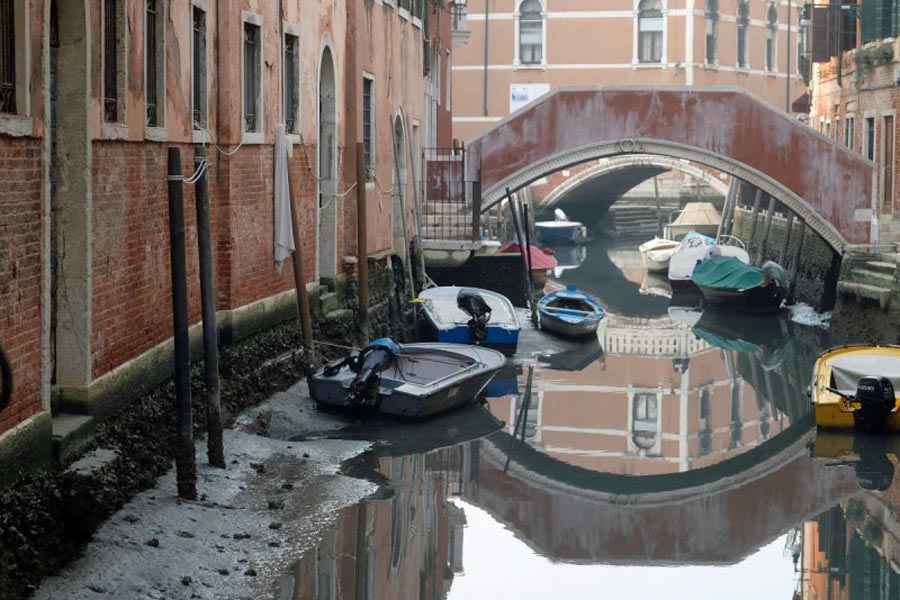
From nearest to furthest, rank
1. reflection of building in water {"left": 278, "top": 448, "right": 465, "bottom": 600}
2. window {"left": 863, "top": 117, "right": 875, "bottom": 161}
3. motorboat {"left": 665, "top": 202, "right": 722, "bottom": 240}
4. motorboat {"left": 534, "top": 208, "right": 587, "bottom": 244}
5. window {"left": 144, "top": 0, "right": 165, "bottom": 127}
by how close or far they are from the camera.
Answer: reflection of building in water {"left": 278, "top": 448, "right": 465, "bottom": 600}, window {"left": 144, "top": 0, "right": 165, "bottom": 127}, window {"left": 863, "top": 117, "right": 875, "bottom": 161}, motorboat {"left": 665, "top": 202, "right": 722, "bottom": 240}, motorboat {"left": 534, "top": 208, "right": 587, "bottom": 244}

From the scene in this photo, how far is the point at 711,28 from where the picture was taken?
132ft

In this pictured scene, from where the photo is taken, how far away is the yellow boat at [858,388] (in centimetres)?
1367

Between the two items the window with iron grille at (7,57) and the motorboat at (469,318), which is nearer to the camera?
the window with iron grille at (7,57)

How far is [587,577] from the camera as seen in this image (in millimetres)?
9812

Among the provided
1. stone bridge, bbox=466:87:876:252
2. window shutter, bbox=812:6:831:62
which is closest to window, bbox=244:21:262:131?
stone bridge, bbox=466:87:876:252

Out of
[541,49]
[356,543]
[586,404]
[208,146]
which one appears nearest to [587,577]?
[356,543]

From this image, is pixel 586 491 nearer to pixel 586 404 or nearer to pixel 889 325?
pixel 586 404

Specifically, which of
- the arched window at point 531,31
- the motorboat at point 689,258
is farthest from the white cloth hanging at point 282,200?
the arched window at point 531,31

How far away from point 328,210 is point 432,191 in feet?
22.6

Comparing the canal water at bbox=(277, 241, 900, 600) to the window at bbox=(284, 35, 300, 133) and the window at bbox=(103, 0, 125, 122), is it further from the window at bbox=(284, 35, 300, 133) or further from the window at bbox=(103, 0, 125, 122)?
the window at bbox=(284, 35, 300, 133)

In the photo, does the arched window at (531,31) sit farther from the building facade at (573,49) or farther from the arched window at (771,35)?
the arched window at (771,35)

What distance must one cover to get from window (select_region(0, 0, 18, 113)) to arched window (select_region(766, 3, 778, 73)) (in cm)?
3673

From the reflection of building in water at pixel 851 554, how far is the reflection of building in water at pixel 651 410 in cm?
228

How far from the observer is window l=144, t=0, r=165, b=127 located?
10.3 metres
